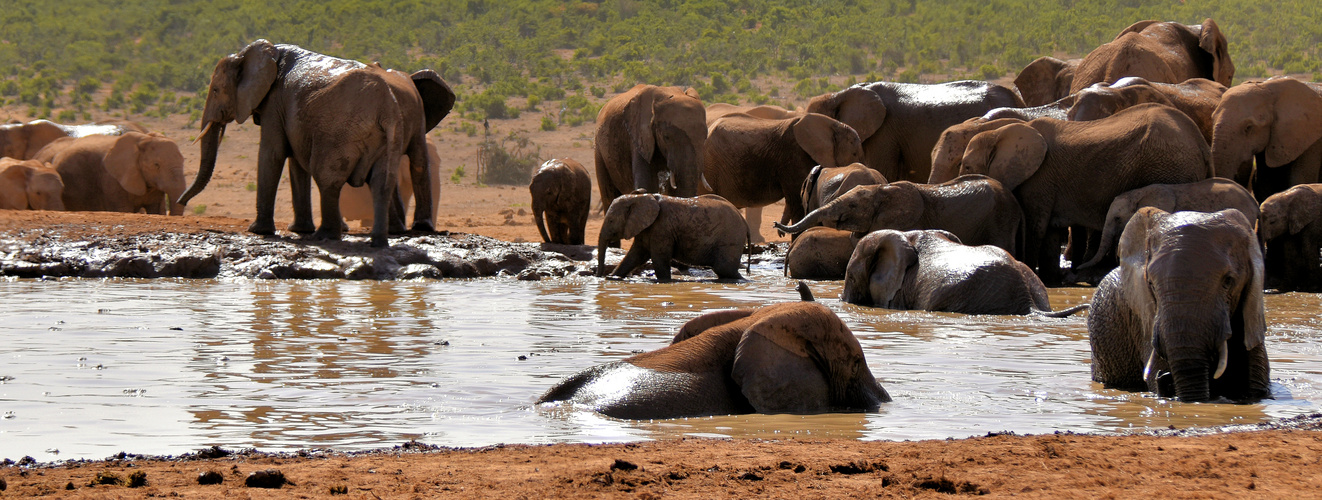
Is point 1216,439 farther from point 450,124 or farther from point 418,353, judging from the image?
point 450,124

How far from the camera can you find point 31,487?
3832 millimetres

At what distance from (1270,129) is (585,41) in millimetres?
43733

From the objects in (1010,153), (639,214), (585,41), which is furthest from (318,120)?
(585,41)

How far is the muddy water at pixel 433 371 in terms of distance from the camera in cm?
505

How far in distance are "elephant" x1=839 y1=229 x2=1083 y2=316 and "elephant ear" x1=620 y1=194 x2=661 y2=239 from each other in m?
2.64

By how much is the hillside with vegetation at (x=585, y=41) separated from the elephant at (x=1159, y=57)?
79.5 ft

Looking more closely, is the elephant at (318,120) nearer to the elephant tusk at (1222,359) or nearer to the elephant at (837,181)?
the elephant at (837,181)

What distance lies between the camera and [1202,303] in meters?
5.68

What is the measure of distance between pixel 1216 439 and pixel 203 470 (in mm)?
3234

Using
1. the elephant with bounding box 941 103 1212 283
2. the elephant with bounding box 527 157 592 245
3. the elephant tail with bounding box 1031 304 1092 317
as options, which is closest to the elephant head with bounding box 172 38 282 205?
the elephant with bounding box 527 157 592 245

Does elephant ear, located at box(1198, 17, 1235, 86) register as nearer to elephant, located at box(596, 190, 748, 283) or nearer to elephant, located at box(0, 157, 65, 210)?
elephant, located at box(596, 190, 748, 283)

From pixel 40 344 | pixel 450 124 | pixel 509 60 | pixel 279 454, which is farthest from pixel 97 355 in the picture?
pixel 509 60

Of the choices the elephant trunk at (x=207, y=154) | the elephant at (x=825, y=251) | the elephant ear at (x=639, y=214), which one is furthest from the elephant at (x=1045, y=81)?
the elephant trunk at (x=207, y=154)

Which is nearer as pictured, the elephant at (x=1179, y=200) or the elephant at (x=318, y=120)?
the elephant at (x=1179, y=200)
